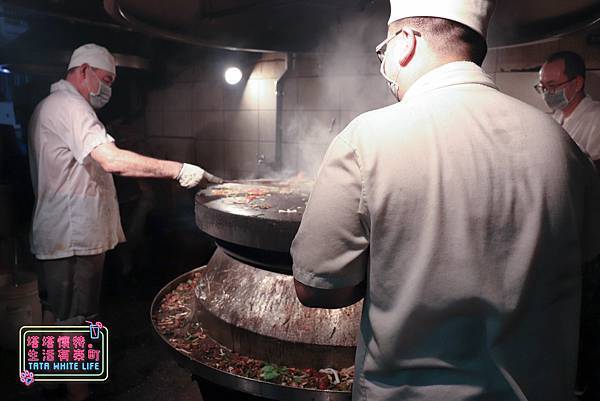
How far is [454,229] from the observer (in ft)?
3.75

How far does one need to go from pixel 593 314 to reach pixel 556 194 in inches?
106

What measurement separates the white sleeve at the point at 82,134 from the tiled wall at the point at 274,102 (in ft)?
8.66

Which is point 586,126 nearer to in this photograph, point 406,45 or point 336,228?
point 406,45

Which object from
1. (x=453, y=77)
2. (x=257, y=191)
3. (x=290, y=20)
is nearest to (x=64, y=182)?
(x=257, y=191)

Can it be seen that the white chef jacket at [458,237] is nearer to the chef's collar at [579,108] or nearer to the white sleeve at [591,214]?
the white sleeve at [591,214]

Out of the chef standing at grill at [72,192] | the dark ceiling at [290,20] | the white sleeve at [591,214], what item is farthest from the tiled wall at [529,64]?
the white sleeve at [591,214]

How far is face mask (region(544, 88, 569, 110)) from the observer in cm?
392

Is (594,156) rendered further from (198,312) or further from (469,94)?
(198,312)

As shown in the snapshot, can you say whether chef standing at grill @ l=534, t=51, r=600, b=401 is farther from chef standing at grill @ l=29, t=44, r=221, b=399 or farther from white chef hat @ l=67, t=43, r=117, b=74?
white chef hat @ l=67, t=43, r=117, b=74

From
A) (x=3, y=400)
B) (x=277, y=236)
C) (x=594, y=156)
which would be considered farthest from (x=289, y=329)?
(x=594, y=156)

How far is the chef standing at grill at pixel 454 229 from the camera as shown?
3.73 feet

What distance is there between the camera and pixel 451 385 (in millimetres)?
1210

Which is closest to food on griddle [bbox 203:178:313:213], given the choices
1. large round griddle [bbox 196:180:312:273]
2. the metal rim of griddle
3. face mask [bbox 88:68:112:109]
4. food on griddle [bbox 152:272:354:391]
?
large round griddle [bbox 196:180:312:273]

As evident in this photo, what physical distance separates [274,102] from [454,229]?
6.11m
